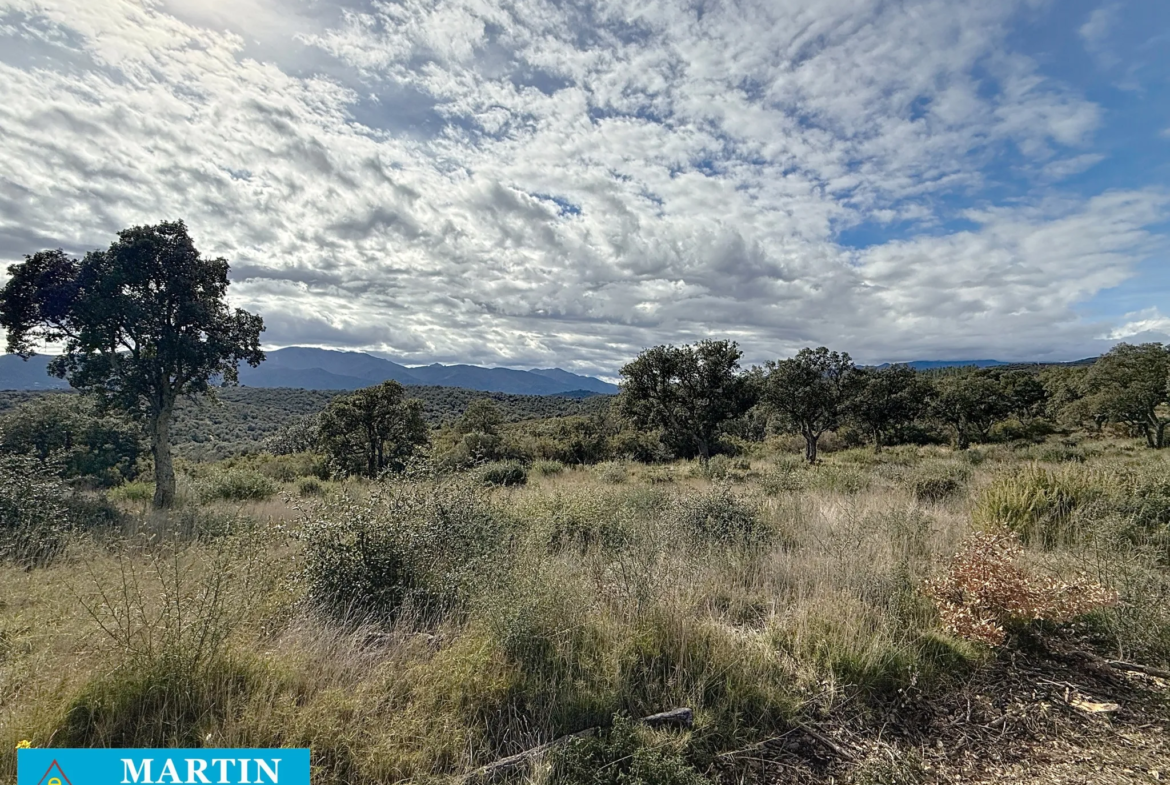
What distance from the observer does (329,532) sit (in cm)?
485

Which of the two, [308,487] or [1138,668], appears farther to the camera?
[308,487]

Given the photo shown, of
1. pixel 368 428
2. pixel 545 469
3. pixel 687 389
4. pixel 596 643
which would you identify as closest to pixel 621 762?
pixel 596 643

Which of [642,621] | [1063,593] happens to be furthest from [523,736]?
[1063,593]

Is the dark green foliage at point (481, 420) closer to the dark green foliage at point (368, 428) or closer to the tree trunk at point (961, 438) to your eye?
the dark green foliage at point (368, 428)

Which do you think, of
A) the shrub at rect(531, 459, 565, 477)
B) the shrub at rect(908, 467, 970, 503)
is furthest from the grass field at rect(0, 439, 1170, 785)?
the shrub at rect(531, 459, 565, 477)

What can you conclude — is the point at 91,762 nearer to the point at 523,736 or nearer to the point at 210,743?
the point at 210,743

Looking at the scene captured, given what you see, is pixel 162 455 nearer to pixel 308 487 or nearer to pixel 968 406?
pixel 308 487

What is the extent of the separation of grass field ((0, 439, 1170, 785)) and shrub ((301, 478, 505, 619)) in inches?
1.0

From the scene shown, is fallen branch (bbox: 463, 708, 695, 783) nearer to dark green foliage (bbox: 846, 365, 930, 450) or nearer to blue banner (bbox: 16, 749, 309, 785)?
blue banner (bbox: 16, 749, 309, 785)

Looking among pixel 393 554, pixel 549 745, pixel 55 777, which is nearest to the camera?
pixel 55 777

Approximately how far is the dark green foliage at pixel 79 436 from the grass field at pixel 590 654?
17.1 m

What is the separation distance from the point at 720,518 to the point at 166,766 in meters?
6.40

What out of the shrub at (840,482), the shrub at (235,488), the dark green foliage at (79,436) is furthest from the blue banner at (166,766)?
the dark green foliage at (79,436)

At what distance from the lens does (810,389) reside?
1101 inches
